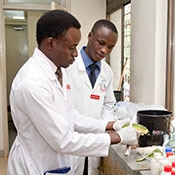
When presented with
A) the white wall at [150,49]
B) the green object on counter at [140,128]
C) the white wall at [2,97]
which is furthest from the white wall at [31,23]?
Answer: the green object on counter at [140,128]

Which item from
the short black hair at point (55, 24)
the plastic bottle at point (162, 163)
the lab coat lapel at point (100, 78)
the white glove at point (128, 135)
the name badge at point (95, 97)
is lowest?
the plastic bottle at point (162, 163)

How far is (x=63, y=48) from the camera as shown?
1.04 m

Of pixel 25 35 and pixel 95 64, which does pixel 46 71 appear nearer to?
pixel 95 64

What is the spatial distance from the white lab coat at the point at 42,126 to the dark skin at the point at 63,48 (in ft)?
0.11

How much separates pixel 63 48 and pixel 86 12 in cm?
262

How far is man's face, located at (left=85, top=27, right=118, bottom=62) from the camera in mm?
1658

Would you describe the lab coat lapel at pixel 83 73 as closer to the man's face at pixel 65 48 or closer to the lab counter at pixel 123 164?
the lab counter at pixel 123 164

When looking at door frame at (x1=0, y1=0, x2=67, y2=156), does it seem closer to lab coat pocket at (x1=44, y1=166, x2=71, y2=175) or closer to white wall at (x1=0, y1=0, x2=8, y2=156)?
white wall at (x1=0, y1=0, x2=8, y2=156)

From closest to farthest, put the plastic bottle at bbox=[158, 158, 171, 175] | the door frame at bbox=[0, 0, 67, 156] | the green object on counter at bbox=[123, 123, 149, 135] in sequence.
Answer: the plastic bottle at bbox=[158, 158, 171, 175] → the green object on counter at bbox=[123, 123, 149, 135] → the door frame at bbox=[0, 0, 67, 156]

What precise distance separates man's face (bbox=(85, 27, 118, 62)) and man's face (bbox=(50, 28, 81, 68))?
2.05 feet

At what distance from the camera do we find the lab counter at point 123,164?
1.11 meters

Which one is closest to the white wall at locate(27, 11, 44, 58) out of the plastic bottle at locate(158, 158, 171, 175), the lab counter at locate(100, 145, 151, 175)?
the lab counter at locate(100, 145, 151, 175)

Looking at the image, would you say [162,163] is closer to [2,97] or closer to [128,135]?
[128,135]

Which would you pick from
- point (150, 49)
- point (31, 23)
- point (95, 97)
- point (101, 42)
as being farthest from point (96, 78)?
point (31, 23)
